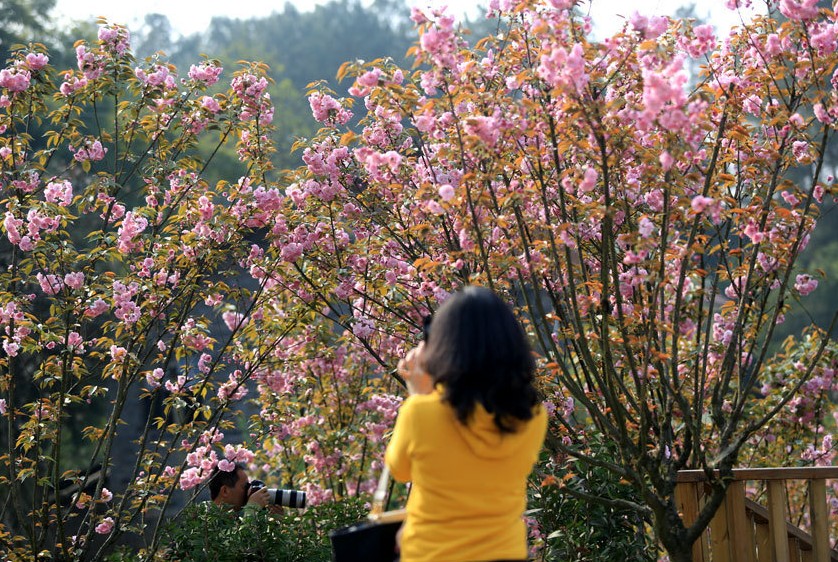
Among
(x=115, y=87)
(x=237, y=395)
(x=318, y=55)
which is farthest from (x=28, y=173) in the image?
(x=318, y=55)

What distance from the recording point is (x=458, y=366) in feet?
7.30

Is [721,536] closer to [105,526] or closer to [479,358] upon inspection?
[479,358]

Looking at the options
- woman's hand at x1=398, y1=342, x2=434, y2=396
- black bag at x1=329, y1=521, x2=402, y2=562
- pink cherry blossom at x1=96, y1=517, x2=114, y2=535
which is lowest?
black bag at x1=329, y1=521, x2=402, y2=562

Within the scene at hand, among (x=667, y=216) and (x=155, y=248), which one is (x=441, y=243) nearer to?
(x=667, y=216)

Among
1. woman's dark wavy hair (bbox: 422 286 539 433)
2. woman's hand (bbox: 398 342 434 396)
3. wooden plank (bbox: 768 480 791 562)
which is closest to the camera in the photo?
woman's dark wavy hair (bbox: 422 286 539 433)

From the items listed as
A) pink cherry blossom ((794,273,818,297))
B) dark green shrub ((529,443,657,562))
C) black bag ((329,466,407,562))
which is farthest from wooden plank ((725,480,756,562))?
black bag ((329,466,407,562))

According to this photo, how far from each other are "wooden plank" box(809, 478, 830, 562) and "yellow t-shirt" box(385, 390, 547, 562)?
94.0 inches

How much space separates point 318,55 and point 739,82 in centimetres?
3841

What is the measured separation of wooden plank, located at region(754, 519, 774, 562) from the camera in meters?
4.48

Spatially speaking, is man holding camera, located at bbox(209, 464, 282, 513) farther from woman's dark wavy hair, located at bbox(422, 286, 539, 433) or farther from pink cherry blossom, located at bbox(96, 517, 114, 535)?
woman's dark wavy hair, located at bbox(422, 286, 539, 433)

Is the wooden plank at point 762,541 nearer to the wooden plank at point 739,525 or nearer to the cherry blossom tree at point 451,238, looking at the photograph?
the wooden plank at point 739,525

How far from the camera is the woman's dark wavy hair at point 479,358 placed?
2.24 m

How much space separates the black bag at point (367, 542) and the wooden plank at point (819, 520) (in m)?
2.44

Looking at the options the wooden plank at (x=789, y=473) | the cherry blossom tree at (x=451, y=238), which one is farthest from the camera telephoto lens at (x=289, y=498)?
the wooden plank at (x=789, y=473)
